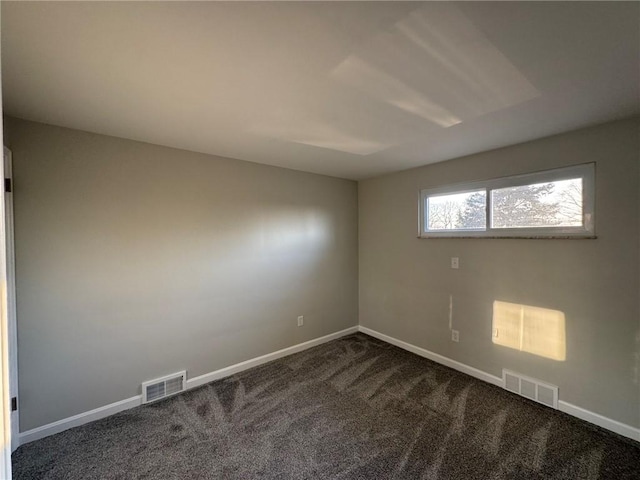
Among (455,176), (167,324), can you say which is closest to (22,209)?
(167,324)

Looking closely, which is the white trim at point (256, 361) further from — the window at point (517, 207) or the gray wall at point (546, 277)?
the window at point (517, 207)

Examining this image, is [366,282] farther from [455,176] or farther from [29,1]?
[29,1]

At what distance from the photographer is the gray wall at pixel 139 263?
197 cm

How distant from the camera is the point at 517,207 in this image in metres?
2.52

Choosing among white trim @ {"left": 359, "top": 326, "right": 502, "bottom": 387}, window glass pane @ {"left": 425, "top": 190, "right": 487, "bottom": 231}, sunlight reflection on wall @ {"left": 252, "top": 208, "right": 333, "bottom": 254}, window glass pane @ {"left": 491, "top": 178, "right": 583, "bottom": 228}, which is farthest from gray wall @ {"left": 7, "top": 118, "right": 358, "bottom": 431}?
window glass pane @ {"left": 491, "top": 178, "right": 583, "bottom": 228}

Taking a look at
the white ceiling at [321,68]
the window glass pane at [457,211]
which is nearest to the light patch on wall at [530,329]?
the window glass pane at [457,211]

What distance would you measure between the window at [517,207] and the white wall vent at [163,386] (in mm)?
3034

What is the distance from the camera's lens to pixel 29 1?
3.26 ft

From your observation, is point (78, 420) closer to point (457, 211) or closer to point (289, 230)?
point (289, 230)

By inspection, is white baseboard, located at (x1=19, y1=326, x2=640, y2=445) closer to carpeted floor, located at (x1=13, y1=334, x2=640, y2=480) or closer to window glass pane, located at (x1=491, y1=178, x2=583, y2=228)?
carpeted floor, located at (x1=13, y1=334, x2=640, y2=480)

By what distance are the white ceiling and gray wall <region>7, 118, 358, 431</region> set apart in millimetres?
367

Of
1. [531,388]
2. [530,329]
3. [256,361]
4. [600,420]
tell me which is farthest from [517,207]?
[256,361]

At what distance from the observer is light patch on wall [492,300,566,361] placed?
2279 millimetres

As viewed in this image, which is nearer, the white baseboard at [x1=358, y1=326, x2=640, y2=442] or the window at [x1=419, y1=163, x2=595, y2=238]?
the white baseboard at [x1=358, y1=326, x2=640, y2=442]
